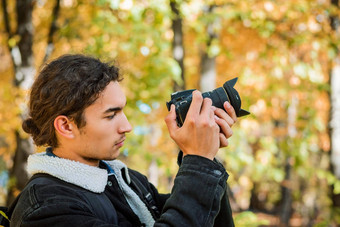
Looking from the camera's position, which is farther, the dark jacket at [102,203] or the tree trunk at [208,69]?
the tree trunk at [208,69]

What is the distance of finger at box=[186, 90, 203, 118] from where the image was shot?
1310mm

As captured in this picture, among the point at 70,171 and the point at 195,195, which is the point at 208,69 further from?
the point at 195,195

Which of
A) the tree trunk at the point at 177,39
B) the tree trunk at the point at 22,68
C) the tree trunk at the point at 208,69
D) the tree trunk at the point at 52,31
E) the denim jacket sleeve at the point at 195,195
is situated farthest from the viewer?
the tree trunk at the point at 52,31

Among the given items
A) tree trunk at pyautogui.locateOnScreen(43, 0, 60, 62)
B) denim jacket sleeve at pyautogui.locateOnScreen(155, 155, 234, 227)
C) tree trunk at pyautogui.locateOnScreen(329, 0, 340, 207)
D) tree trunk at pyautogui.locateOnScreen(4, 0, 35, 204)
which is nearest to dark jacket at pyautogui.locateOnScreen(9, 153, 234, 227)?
denim jacket sleeve at pyautogui.locateOnScreen(155, 155, 234, 227)

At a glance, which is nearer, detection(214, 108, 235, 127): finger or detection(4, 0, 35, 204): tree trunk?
detection(214, 108, 235, 127): finger

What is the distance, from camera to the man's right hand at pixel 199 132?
4.24ft

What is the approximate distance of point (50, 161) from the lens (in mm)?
1460

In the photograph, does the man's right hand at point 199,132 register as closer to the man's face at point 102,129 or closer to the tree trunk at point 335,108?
the man's face at point 102,129

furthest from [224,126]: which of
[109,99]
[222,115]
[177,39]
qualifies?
[177,39]

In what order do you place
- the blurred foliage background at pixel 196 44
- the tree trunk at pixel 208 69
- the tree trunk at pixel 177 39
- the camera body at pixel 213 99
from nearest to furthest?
the camera body at pixel 213 99 < the tree trunk at pixel 177 39 < the blurred foliage background at pixel 196 44 < the tree trunk at pixel 208 69

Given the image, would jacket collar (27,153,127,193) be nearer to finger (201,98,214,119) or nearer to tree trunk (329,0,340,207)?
finger (201,98,214,119)

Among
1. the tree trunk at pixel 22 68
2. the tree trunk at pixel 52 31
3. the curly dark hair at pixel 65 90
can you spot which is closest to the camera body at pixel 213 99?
the curly dark hair at pixel 65 90

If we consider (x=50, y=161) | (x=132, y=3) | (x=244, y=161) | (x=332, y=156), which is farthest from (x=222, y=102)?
(x=332, y=156)

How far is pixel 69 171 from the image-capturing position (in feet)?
4.74
